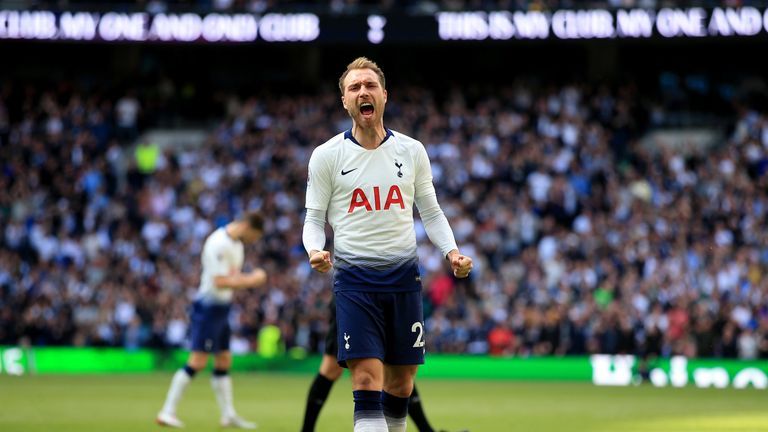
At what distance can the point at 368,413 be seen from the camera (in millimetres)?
7773

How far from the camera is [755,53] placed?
34.8m

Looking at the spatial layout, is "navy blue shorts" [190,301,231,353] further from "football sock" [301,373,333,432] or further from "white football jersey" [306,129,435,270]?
"white football jersey" [306,129,435,270]

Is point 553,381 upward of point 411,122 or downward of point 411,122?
downward

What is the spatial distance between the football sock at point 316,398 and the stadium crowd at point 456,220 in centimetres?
1481

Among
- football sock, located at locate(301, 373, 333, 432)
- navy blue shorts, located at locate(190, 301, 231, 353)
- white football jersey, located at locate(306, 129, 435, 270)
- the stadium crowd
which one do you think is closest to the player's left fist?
white football jersey, located at locate(306, 129, 435, 270)

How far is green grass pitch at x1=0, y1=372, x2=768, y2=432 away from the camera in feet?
48.3

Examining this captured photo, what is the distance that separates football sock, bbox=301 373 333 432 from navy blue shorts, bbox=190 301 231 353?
368 centimetres

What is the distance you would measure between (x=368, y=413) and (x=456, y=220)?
2125 cm

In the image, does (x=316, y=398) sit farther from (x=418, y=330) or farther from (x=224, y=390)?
(x=224, y=390)

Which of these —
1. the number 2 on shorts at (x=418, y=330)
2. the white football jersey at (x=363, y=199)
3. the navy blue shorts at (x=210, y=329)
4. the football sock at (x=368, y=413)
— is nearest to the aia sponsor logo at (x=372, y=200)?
the white football jersey at (x=363, y=199)

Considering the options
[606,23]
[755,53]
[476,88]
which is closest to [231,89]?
[476,88]

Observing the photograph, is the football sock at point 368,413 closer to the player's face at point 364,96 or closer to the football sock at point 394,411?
the football sock at point 394,411

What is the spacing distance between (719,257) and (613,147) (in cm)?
522

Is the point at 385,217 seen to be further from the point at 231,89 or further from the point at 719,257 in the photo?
the point at 231,89
